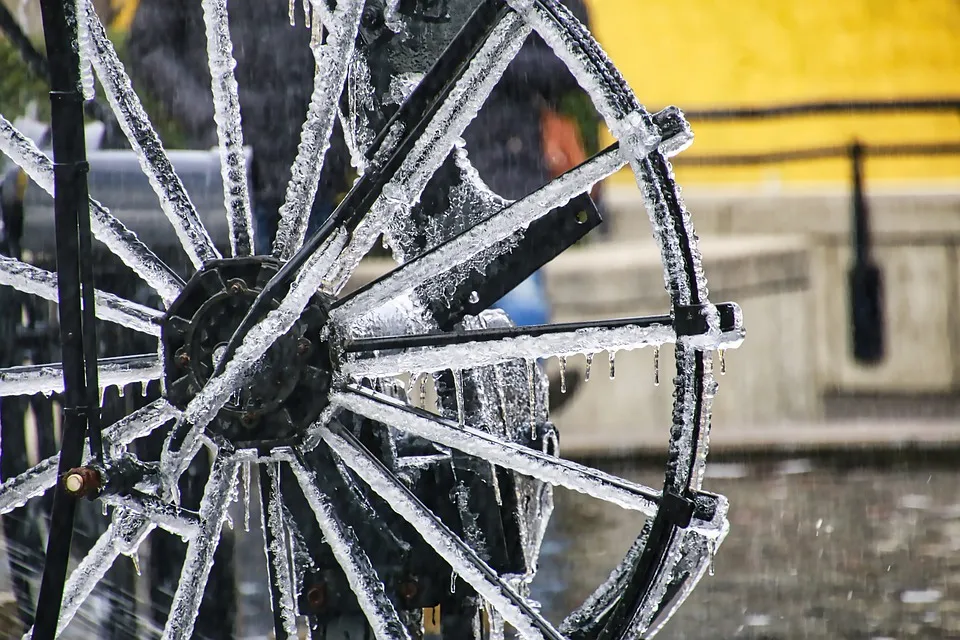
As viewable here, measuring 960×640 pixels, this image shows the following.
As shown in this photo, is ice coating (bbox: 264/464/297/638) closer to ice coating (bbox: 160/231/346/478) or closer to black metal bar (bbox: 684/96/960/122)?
ice coating (bbox: 160/231/346/478)

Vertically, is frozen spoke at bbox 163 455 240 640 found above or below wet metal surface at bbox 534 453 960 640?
above

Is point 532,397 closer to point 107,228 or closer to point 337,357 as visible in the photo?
point 337,357

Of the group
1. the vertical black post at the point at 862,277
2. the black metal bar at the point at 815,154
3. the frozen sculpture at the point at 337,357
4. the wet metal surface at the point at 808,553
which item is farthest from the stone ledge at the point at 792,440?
the frozen sculpture at the point at 337,357

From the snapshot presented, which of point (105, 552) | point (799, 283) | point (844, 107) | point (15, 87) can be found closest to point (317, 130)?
point (105, 552)

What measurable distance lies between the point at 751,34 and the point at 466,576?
28.1ft

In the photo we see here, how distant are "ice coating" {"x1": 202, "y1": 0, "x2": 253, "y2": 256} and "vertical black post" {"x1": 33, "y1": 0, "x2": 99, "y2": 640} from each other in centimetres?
31

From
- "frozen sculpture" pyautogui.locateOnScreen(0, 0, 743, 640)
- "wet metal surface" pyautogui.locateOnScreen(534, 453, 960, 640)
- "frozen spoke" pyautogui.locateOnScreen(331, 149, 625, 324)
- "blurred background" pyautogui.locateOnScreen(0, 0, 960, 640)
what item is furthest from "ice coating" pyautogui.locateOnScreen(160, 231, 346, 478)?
"blurred background" pyautogui.locateOnScreen(0, 0, 960, 640)

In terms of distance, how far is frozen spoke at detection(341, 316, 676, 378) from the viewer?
2.58 meters

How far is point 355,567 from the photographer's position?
9.05ft

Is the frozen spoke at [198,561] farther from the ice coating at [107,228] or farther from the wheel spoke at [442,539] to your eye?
the ice coating at [107,228]


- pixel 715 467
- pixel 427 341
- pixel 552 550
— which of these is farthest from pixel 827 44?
pixel 427 341

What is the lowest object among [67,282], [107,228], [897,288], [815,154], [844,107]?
[67,282]

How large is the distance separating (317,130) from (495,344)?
20.8 inches

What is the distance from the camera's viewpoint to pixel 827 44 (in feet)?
35.1
